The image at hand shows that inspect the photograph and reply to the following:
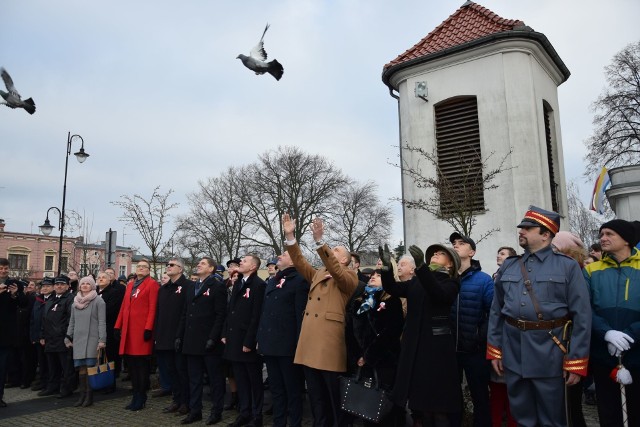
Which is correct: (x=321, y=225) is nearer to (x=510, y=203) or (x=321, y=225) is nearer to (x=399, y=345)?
(x=399, y=345)

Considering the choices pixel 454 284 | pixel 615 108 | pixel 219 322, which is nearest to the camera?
pixel 454 284

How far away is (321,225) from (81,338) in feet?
17.1

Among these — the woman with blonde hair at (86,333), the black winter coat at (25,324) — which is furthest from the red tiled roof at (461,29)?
the black winter coat at (25,324)

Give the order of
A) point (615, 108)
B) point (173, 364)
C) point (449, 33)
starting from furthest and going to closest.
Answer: point (615, 108) < point (449, 33) < point (173, 364)

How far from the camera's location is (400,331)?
5.52 meters

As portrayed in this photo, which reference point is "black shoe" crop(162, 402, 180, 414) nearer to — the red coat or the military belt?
the red coat

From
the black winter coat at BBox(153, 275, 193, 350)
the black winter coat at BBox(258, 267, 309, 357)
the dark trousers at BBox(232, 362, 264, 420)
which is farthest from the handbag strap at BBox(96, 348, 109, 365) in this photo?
the black winter coat at BBox(258, 267, 309, 357)

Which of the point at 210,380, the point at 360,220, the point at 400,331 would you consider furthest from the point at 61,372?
the point at 360,220

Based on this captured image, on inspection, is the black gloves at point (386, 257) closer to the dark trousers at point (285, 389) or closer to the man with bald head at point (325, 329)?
the man with bald head at point (325, 329)

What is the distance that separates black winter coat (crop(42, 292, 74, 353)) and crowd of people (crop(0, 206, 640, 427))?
0.10 ft

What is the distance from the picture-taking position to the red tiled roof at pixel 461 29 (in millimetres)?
12656

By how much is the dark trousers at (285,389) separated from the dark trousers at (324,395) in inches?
15.6

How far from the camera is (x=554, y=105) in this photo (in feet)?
44.7

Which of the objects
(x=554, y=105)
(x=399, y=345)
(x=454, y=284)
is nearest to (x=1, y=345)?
(x=399, y=345)
